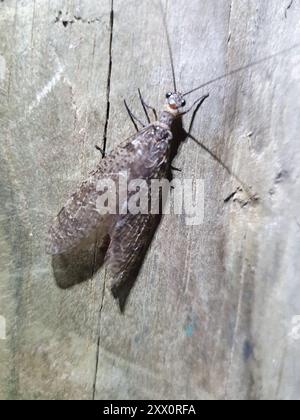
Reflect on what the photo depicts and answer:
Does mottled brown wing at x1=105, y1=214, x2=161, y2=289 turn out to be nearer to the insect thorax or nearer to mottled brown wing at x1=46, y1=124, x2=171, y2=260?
mottled brown wing at x1=46, y1=124, x2=171, y2=260

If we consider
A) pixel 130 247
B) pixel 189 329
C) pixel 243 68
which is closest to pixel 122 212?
pixel 130 247

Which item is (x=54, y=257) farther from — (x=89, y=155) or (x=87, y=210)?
(x=89, y=155)

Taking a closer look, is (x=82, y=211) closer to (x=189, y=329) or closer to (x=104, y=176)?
(x=104, y=176)

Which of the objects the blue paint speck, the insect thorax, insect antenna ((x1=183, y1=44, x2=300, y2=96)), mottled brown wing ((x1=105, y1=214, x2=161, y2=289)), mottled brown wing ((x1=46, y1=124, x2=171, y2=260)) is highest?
insect antenna ((x1=183, y1=44, x2=300, y2=96))

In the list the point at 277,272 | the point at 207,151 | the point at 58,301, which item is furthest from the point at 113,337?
the point at 207,151

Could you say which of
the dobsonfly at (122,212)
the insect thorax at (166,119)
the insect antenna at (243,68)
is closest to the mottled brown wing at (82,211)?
the dobsonfly at (122,212)

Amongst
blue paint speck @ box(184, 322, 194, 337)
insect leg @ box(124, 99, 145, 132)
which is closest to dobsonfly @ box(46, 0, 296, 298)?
insect leg @ box(124, 99, 145, 132)

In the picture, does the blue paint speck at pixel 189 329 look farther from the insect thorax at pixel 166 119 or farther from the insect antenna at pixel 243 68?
the insect antenna at pixel 243 68
